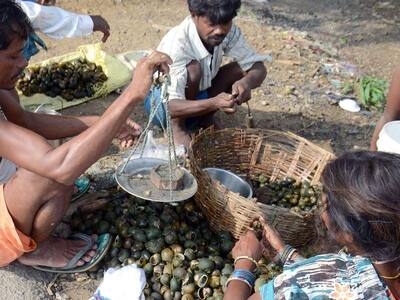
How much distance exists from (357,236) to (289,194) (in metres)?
1.78

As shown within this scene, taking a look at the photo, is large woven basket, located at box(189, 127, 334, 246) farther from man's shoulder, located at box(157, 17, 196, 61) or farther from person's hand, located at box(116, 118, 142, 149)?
man's shoulder, located at box(157, 17, 196, 61)

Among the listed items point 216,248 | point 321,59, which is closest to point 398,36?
point 321,59

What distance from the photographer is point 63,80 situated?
4.66m

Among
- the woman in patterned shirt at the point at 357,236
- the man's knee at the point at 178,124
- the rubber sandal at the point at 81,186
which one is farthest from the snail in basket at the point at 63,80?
the woman in patterned shirt at the point at 357,236

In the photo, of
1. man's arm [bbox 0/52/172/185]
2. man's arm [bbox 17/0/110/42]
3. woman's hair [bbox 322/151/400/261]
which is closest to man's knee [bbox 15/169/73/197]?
man's arm [bbox 0/52/172/185]

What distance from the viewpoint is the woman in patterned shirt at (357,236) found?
6.07 ft

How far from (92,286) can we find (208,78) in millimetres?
1811

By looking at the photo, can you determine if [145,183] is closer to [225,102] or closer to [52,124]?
[52,124]

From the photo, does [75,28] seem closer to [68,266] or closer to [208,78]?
[208,78]

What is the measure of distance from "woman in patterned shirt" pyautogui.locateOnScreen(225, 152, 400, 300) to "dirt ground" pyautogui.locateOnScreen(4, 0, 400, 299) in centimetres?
266

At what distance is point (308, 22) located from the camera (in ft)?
23.1

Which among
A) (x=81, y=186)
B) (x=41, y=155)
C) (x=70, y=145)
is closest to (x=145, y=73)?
(x=70, y=145)

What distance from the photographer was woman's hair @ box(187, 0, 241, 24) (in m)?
3.58

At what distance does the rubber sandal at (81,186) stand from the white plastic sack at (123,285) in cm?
→ 69
